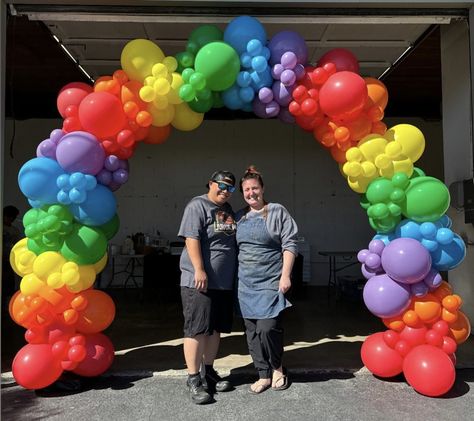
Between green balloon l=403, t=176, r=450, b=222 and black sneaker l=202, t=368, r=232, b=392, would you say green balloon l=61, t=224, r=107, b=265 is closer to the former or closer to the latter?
black sneaker l=202, t=368, r=232, b=392

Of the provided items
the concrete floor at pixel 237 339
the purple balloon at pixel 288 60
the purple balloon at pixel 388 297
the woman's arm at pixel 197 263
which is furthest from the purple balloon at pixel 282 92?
the concrete floor at pixel 237 339

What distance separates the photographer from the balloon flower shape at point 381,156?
125 inches

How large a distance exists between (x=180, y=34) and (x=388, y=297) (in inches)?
130

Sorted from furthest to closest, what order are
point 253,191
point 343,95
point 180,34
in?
point 180,34
point 253,191
point 343,95

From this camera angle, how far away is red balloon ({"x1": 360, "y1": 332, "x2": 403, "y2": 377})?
331 cm

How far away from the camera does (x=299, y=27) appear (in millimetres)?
4367

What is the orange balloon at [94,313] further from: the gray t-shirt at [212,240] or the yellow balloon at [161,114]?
the yellow balloon at [161,114]

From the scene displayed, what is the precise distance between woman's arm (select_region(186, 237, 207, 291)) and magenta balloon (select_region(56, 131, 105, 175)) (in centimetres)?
86

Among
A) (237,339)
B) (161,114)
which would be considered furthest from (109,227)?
(237,339)

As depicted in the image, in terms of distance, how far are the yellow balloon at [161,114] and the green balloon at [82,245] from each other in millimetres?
921

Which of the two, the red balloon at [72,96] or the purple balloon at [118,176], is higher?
the red balloon at [72,96]

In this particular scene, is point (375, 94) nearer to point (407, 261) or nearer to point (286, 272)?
point (407, 261)

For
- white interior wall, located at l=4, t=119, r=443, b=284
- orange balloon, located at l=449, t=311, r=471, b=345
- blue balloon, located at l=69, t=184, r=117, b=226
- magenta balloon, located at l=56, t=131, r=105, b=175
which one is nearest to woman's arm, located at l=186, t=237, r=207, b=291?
blue balloon, located at l=69, t=184, r=117, b=226

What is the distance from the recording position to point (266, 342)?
323 centimetres
